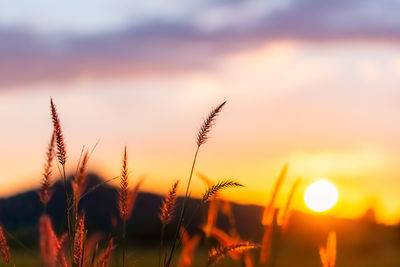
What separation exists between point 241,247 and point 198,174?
24.2 inches

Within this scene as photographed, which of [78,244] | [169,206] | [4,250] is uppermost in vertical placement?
[169,206]

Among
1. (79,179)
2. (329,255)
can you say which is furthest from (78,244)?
(329,255)

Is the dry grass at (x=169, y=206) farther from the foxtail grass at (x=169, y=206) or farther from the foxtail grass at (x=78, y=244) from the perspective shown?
the foxtail grass at (x=78, y=244)

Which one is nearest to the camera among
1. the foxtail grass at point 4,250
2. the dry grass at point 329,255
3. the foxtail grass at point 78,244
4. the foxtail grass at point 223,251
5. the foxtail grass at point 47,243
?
the foxtail grass at point 47,243

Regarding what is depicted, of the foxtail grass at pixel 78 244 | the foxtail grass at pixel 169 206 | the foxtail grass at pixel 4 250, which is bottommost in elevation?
the foxtail grass at pixel 4 250

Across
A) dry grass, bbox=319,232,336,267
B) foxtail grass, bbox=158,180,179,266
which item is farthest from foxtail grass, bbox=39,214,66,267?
dry grass, bbox=319,232,336,267

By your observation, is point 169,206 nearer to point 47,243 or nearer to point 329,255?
point 47,243

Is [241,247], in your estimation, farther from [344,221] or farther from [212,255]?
[344,221]

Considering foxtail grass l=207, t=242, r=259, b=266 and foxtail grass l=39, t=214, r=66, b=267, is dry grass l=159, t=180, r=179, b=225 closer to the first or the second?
foxtail grass l=207, t=242, r=259, b=266

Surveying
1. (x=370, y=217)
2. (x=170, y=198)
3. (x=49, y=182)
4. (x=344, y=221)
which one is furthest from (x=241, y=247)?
(x=344, y=221)

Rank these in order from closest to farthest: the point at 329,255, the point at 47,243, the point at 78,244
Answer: the point at 47,243 → the point at 78,244 → the point at 329,255

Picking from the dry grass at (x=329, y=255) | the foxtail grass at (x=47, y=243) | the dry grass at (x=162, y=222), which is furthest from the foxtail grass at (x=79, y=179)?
the dry grass at (x=329, y=255)

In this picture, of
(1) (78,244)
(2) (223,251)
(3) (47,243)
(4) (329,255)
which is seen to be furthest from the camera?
(4) (329,255)

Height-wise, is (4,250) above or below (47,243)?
below
